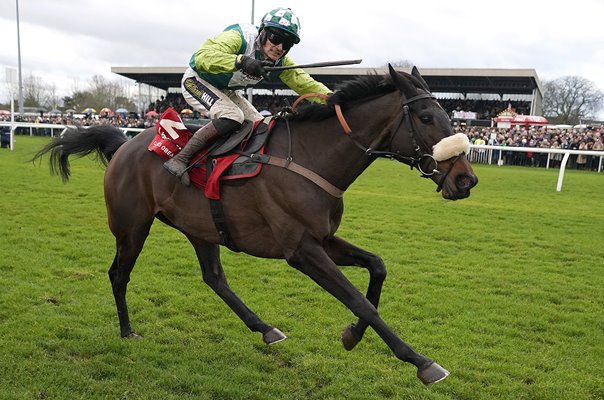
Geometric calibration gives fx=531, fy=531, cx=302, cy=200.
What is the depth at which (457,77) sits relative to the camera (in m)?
41.2

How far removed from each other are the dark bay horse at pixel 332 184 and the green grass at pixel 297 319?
1.27 feet

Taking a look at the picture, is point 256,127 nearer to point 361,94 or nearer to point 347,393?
point 361,94

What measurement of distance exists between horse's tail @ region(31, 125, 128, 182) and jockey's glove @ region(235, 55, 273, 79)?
1.97 metres

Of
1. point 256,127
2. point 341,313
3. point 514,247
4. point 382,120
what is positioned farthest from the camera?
point 514,247

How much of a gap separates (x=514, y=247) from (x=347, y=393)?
5570 mm

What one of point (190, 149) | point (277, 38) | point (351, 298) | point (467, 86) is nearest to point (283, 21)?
point (277, 38)

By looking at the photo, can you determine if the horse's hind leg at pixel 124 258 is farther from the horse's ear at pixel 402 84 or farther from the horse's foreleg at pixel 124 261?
the horse's ear at pixel 402 84

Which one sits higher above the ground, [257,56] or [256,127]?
[257,56]

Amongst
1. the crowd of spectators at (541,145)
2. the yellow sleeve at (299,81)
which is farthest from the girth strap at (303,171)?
the crowd of spectators at (541,145)

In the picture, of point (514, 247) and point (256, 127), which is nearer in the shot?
point (256, 127)

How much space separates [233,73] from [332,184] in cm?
130

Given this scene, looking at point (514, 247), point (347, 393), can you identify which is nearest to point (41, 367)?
point (347, 393)

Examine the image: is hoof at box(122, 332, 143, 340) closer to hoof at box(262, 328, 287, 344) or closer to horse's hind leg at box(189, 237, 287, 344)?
horse's hind leg at box(189, 237, 287, 344)

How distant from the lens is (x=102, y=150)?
5.39m
